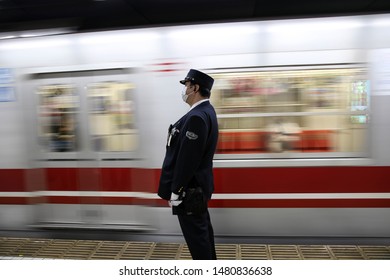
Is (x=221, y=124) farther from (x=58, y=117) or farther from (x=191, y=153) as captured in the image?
(x=58, y=117)

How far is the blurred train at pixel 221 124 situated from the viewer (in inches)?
137

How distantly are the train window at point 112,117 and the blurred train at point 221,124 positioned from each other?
12 mm

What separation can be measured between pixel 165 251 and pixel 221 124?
1440 mm

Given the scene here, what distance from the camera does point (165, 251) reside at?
362 centimetres

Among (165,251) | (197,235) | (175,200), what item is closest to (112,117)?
(165,251)

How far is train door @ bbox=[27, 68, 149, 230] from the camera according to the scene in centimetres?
391

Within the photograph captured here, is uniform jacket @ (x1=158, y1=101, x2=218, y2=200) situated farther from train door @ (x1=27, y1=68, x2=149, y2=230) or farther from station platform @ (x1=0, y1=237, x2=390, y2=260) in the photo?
train door @ (x1=27, y1=68, x2=149, y2=230)

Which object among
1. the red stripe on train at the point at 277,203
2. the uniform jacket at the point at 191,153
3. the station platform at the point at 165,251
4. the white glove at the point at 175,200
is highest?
the uniform jacket at the point at 191,153

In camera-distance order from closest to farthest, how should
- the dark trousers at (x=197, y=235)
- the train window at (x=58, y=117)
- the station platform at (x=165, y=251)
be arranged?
1. the dark trousers at (x=197, y=235)
2. the station platform at (x=165, y=251)
3. the train window at (x=58, y=117)

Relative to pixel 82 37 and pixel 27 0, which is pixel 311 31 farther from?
pixel 27 0

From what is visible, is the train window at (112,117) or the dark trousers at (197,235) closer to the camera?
the dark trousers at (197,235)

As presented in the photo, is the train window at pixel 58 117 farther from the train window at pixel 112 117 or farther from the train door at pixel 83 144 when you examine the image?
the train window at pixel 112 117

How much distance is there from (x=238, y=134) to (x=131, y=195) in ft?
4.49

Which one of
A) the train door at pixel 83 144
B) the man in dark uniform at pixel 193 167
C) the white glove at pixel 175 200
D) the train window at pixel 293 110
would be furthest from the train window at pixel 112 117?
the white glove at pixel 175 200
